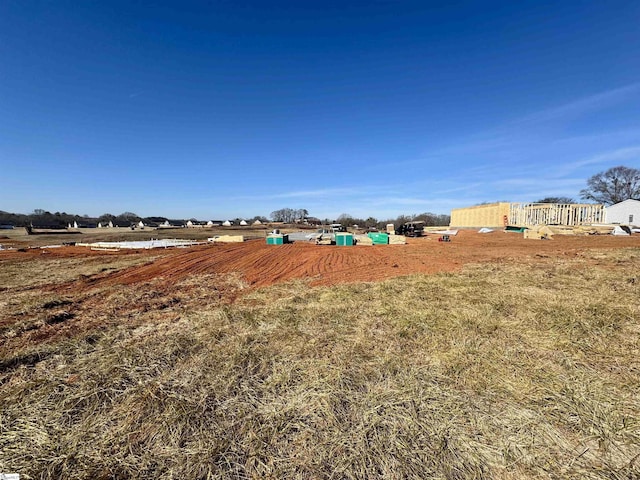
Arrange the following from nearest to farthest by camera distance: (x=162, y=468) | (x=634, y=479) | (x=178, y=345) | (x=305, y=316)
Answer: (x=634, y=479) → (x=162, y=468) → (x=178, y=345) → (x=305, y=316)

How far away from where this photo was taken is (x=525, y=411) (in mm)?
2424

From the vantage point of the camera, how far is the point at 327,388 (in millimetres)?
2824

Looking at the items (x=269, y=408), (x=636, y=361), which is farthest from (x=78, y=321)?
(x=636, y=361)

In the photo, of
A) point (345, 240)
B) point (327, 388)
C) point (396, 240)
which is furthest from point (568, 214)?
point (327, 388)

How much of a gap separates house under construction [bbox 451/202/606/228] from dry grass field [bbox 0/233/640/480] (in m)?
29.5

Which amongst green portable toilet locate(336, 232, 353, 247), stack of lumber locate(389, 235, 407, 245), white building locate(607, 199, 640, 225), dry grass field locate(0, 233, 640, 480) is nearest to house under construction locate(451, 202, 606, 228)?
white building locate(607, 199, 640, 225)

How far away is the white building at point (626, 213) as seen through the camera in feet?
127

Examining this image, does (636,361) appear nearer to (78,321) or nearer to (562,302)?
(562,302)

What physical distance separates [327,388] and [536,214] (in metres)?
37.0

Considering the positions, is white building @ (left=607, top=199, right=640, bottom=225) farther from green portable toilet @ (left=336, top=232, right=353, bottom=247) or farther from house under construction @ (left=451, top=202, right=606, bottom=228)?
green portable toilet @ (left=336, top=232, right=353, bottom=247)

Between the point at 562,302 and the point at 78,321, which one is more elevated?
the point at 562,302

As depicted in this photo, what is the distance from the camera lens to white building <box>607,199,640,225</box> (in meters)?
38.7

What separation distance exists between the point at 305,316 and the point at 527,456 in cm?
369

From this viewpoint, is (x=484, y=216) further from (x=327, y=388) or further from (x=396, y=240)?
(x=327, y=388)
